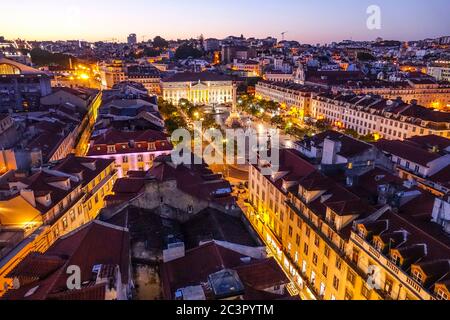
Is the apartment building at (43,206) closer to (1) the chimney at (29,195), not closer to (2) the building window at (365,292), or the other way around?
(1) the chimney at (29,195)

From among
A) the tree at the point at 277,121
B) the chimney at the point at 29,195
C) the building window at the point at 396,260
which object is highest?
the chimney at the point at 29,195

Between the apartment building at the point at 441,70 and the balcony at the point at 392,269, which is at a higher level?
the apartment building at the point at 441,70

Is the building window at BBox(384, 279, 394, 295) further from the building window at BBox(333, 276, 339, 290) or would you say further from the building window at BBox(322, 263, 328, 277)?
the building window at BBox(322, 263, 328, 277)

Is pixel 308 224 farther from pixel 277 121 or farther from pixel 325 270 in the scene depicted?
pixel 277 121

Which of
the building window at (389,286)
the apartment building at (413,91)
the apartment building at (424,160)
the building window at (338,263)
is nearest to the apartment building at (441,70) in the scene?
the apartment building at (413,91)

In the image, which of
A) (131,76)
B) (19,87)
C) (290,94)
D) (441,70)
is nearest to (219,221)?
(19,87)
